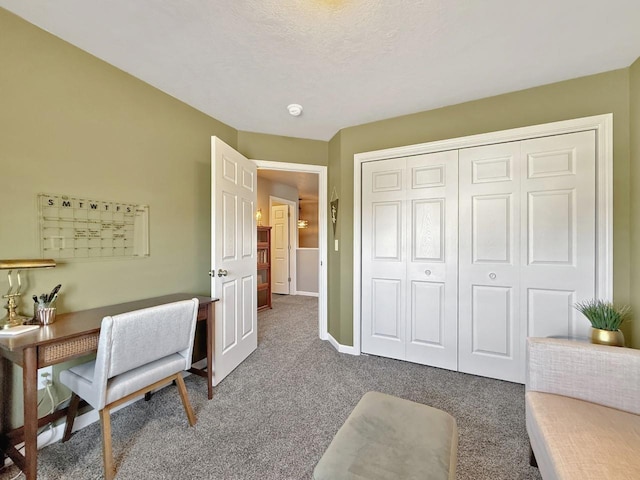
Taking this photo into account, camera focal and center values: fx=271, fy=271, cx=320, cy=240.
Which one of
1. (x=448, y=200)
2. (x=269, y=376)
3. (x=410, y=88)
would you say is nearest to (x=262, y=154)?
(x=410, y=88)

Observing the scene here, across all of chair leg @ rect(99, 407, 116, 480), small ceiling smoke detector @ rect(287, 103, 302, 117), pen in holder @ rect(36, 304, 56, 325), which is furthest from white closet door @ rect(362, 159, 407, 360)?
pen in holder @ rect(36, 304, 56, 325)

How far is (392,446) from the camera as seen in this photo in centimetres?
99

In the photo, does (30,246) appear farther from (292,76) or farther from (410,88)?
(410,88)

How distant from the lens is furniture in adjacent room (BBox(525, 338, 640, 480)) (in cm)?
92

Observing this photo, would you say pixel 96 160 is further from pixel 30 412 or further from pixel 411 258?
pixel 411 258

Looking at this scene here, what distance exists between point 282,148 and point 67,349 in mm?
2490

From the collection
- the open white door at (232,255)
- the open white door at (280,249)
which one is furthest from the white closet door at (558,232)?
the open white door at (280,249)

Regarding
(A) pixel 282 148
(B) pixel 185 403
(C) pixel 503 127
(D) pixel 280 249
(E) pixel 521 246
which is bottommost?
(B) pixel 185 403

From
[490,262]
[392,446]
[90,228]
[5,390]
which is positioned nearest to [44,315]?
[5,390]

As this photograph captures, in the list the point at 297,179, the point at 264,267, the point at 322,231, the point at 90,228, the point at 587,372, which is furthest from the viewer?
the point at 297,179

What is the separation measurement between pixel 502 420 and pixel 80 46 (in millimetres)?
3600

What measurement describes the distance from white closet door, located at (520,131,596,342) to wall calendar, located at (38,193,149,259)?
3005 mm

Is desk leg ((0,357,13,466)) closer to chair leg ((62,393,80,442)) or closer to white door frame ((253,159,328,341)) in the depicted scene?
chair leg ((62,393,80,442))

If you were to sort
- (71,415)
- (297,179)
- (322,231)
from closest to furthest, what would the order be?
(71,415) → (322,231) → (297,179)
